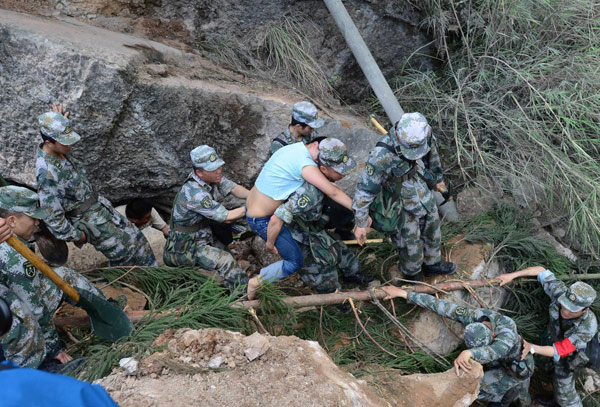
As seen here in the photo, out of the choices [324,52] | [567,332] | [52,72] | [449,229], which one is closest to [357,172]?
[449,229]

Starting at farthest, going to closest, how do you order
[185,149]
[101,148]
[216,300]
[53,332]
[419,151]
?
[185,149], [101,148], [216,300], [419,151], [53,332]

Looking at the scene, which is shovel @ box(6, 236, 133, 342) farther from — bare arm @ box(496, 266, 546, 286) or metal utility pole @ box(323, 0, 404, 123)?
metal utility pole @ box(323, 0, 404, 123)

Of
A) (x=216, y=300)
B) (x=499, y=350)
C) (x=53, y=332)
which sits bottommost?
(x=499, y=350)

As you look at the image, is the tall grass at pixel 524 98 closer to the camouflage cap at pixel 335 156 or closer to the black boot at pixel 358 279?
the black boot at pixel 358 279

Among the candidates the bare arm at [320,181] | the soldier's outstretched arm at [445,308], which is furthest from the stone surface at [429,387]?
the bare arm at [320,181]

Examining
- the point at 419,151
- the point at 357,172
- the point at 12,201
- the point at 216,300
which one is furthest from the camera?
the point at 357,172

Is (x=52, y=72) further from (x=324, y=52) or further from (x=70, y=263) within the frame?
(x=324, y=52)

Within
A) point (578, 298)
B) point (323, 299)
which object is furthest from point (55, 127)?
point (578, 298)

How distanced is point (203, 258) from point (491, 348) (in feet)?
7.80

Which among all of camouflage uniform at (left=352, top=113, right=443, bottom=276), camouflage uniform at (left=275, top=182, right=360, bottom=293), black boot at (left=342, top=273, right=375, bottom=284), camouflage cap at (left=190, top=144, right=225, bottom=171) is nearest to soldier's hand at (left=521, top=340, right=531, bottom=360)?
camouflage uniform at (left=352, top=113, right=443, bottom=276)

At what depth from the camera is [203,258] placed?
4105 mm

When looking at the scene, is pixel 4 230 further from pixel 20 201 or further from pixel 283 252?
pixel 283 252

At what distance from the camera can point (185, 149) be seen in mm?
4742

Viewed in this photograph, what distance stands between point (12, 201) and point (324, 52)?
153 inches
